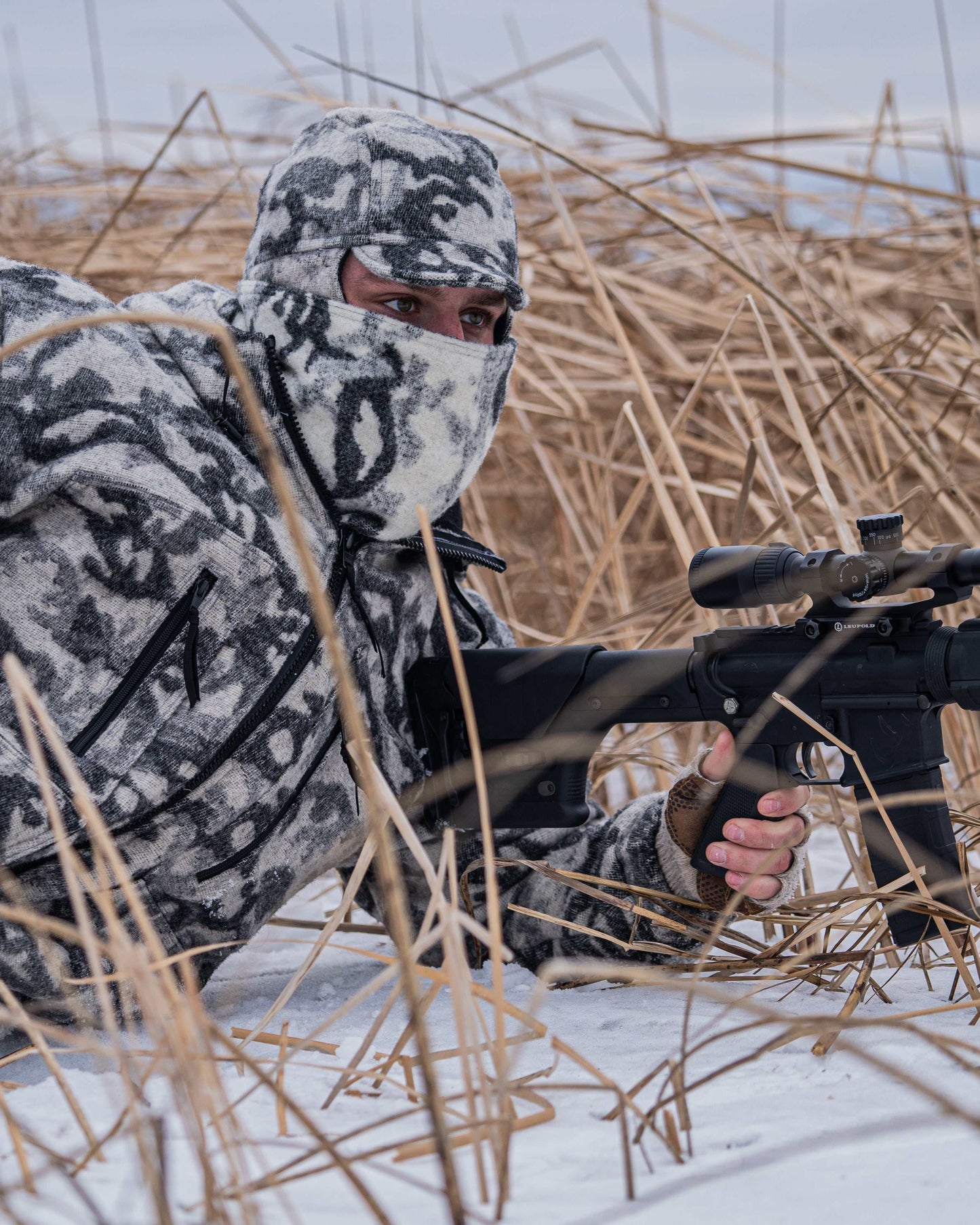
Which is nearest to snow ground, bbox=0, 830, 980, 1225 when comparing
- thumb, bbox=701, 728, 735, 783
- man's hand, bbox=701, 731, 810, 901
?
man's hand, bbox=701, 731, 810, 901

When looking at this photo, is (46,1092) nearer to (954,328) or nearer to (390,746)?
(390,746)

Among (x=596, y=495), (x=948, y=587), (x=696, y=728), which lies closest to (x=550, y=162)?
(x=596, y=495)

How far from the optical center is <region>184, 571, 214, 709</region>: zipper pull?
1604 millimetres

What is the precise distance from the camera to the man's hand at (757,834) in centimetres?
165

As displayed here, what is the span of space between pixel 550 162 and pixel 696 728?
189 centimetres

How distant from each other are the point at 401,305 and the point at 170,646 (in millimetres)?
548

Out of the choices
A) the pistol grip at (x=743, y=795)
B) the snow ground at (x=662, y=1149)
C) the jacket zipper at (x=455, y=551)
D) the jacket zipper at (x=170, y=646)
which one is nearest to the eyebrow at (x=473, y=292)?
the jacket zipper at (x=455, y=551)

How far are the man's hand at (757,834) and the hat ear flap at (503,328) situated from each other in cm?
65

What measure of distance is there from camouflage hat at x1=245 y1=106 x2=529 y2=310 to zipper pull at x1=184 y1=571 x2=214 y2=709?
46 cm

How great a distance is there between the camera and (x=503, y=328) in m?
1.88

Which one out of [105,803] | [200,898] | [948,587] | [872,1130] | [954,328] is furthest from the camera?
[954,328]

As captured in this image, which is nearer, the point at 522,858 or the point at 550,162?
the point at 522,858

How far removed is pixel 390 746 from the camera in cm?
185

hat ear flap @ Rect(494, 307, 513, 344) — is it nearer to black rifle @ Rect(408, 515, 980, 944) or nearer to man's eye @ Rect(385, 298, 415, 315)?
man's eye @ Rect(385, 298, 415, 315)
